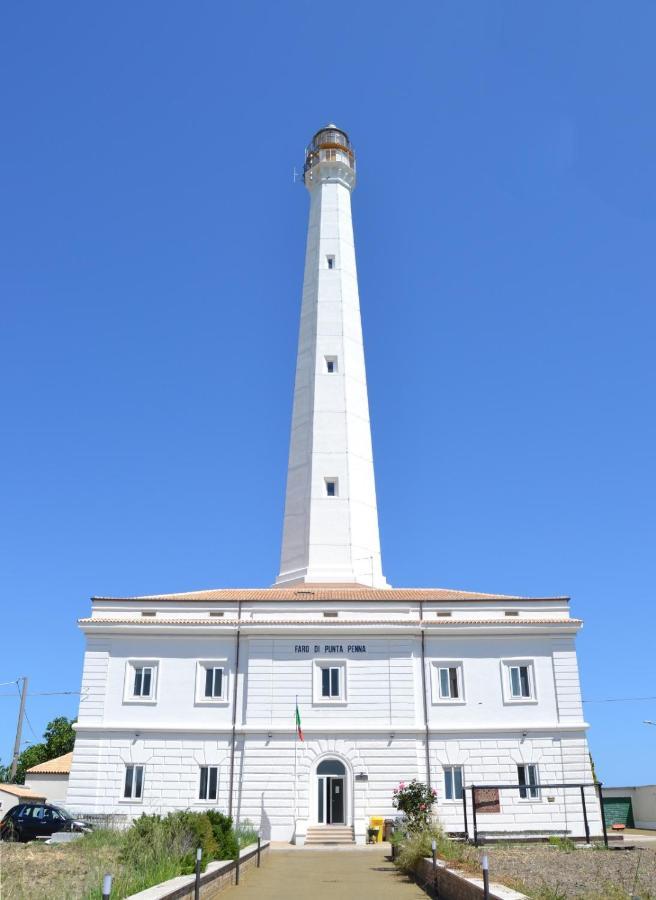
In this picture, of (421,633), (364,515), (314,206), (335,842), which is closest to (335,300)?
(314,206)

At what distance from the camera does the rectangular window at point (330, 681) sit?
31578 mm

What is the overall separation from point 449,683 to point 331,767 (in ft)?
18.2

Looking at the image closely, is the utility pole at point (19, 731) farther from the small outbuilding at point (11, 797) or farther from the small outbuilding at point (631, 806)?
the small outbuilding at point (631, 806)

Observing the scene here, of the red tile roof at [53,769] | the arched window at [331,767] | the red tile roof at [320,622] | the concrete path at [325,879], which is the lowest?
the concrete path at [325,879]

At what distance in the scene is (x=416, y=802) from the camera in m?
27.5

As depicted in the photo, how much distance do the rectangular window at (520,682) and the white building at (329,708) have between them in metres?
0.05

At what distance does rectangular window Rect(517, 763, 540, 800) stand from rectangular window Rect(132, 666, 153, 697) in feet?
47.0

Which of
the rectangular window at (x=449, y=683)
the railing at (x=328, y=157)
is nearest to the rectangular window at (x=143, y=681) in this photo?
the rectangular window at (x=449, y=683)

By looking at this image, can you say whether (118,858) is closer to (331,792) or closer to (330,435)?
(331,792)

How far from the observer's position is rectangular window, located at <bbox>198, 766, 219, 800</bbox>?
30.0m

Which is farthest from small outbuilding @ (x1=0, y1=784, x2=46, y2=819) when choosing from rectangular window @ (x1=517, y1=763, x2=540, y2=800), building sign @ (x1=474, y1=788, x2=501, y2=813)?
rectangular window @ (x1=517, y1=763, x2=540, y2=800)

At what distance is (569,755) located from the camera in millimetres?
30703

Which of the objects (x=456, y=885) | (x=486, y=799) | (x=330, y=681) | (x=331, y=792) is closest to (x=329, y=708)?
(x=330, y=681)

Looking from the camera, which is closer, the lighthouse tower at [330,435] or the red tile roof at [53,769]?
the lighthouse tower at [330,435]
